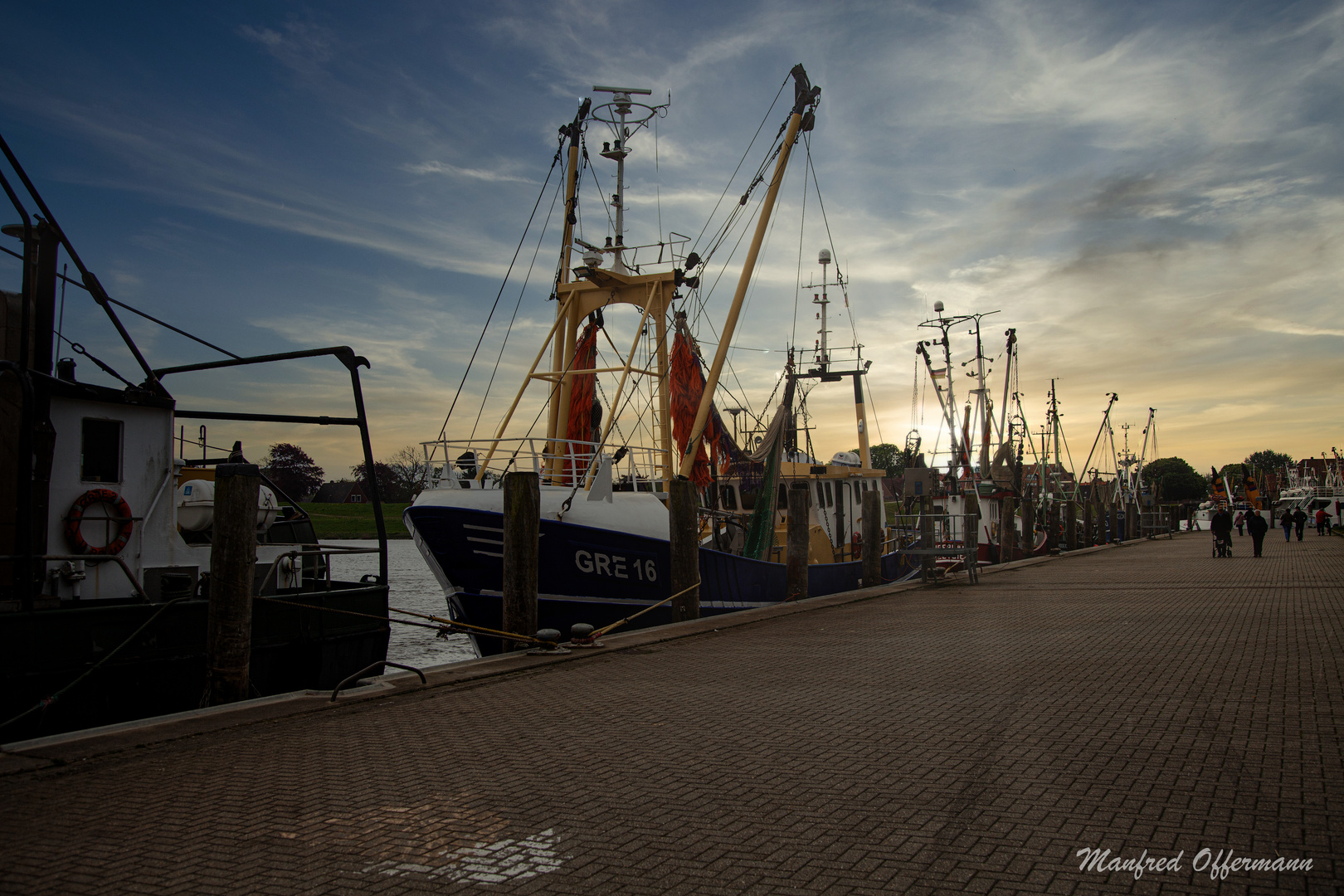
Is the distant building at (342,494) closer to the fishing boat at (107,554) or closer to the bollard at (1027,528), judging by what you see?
the bollard at (1027,528)

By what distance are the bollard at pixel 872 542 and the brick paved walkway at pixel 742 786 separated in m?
10.6

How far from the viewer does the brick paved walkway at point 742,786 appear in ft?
12.1

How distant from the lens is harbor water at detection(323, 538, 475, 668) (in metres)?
18.6

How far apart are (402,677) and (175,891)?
178 inches

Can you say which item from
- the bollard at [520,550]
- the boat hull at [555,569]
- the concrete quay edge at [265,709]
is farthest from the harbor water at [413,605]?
the concrete quay edge at [265,709]

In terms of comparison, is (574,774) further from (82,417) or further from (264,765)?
(82,417)

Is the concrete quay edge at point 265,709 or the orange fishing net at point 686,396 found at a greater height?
the orange fishing net at point 686,396

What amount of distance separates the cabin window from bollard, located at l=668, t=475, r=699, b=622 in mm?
7012

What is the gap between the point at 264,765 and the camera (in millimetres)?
5367

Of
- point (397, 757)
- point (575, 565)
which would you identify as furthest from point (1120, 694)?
point (575, 565)

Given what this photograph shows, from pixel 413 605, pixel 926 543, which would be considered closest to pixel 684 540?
pixel 926 543

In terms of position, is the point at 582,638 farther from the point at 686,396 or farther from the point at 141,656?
the point at 686,396
